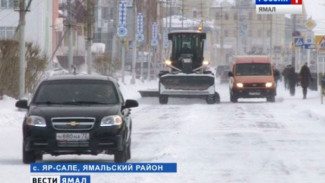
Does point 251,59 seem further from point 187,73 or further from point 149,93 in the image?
point 149,93

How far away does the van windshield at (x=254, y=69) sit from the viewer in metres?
47.7

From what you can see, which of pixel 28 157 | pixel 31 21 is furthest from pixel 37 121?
pixel 31 21

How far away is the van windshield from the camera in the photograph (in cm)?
4772

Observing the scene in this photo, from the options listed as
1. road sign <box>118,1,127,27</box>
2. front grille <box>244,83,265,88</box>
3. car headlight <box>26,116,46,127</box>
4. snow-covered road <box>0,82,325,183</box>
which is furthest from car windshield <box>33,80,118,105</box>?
road sign <box>118,1,127,27</box>

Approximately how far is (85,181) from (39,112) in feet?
18.2

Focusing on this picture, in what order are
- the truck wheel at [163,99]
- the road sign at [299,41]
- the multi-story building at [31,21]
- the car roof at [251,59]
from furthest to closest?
the multi-story building at [31,21]
the road sign at [299,41]
the car roof at [251,59]
the truck wheel at [163,99]

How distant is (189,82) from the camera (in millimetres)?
44094

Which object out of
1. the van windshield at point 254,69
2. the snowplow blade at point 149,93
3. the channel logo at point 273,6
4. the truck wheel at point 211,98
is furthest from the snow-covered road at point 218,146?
the snowplow blade at point 149,93

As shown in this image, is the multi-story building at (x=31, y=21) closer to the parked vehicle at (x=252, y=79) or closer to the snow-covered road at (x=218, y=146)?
the parked vehicle at (x=252, y=79)

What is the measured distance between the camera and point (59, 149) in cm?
1677

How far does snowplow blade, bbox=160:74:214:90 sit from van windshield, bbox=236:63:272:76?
3643 millimetres

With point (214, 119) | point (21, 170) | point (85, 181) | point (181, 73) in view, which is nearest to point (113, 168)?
point (21, 170)

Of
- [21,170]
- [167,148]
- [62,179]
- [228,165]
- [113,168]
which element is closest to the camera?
[62,179]

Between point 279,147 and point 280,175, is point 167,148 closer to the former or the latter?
point 279,147
